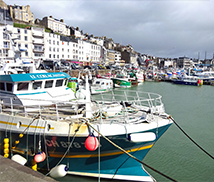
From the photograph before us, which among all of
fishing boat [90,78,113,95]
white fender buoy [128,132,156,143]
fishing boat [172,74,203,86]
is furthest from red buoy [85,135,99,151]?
fishing boat [172,74,203,86]

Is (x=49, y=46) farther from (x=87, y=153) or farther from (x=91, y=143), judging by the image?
(x=91, y=143)


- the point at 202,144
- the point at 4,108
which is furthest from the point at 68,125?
the point at 202,144

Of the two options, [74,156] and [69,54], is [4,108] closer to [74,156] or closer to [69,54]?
[74,156]

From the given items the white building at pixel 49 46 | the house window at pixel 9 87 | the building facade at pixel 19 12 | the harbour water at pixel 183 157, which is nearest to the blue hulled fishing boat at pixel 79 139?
the house window at pixel 9 87

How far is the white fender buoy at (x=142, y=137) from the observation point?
20.9ft

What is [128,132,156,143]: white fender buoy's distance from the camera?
638 centimetres

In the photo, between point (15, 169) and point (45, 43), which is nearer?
point (15, 169)

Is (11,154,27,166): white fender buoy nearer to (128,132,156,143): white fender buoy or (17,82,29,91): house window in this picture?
(17,82,29,91): house window

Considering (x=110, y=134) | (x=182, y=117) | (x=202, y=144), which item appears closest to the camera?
(x=110, y=134)

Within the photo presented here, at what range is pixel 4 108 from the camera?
860 cm

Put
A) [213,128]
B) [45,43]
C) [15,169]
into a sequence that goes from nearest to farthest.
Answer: [15,169]
[213,128]
[45,43]

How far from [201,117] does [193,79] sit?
41.3 m

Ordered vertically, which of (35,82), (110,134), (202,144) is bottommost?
(202,144)

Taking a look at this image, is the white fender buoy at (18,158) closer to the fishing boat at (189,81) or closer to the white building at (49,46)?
the white building at (49,46)
